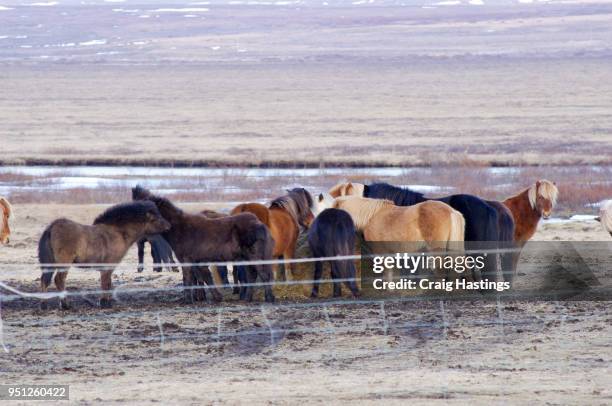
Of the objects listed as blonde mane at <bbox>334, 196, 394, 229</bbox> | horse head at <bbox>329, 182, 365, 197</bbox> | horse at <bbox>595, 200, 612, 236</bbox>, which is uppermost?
horse head at <bbox>329, 182, 365, 197</bbox>

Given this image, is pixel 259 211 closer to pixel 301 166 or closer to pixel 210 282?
pixel 210 282

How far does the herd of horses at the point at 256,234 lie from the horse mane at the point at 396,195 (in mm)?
616

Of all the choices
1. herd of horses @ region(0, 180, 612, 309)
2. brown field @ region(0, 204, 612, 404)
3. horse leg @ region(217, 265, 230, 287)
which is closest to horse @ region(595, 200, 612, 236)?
herd of horses @ region(0, 180, 612, 309)

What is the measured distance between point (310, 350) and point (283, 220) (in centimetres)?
275

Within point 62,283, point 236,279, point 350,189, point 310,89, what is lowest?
point 236,279

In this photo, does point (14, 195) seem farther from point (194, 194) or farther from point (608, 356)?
point (608, 356)

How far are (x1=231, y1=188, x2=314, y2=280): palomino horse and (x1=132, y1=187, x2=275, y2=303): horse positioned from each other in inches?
20.1

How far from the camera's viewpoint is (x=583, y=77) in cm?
5000

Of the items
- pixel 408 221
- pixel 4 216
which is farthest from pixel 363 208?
pixel 4 216

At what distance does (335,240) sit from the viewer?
11.1 meters

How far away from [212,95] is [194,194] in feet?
83.0

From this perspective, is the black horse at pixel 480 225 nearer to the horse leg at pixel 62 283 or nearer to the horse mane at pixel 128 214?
the horse mane at pixel 128 214

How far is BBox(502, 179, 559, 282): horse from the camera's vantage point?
12.4m

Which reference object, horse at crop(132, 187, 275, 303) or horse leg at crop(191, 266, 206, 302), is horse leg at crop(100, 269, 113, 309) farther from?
horse leg at crop(191, 266, 206, 302)
